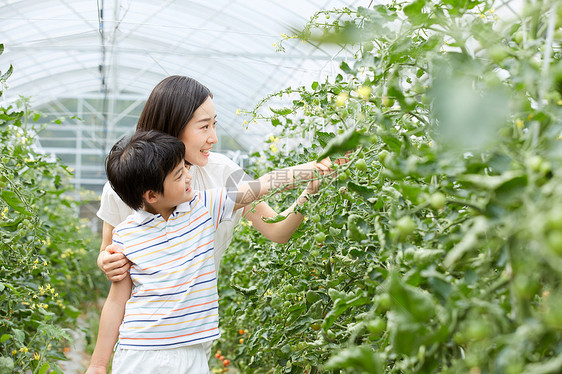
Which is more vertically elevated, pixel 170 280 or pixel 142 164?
pixel 142 164

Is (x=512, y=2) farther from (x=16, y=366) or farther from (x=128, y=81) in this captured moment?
(x=128, y=81)

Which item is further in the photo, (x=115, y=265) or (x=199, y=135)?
(x=199, y=135)

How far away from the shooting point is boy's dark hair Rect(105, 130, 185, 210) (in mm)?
1281

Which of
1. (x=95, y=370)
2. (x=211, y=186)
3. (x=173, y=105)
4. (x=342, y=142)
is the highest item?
(x=342, y=142)

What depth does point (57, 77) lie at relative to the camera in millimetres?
8828

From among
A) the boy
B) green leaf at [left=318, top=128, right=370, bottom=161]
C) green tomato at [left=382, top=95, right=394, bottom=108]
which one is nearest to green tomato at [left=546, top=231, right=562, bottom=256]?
green leaf at [left=318, top=128, right=370, bottom=161]

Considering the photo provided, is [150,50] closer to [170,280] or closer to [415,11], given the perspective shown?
[170,280]

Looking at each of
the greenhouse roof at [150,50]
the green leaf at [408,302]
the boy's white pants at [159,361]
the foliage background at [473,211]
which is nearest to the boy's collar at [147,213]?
the boy's white pants at [159,361]

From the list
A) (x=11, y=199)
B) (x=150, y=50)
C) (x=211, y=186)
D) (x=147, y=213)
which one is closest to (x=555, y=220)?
(x=147, y=213)

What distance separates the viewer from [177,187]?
1.30 m

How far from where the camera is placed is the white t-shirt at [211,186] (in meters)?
1.57

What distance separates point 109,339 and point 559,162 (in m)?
1.16

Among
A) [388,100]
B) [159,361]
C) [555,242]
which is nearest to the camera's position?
[555,242]

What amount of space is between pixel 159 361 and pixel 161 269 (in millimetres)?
213
